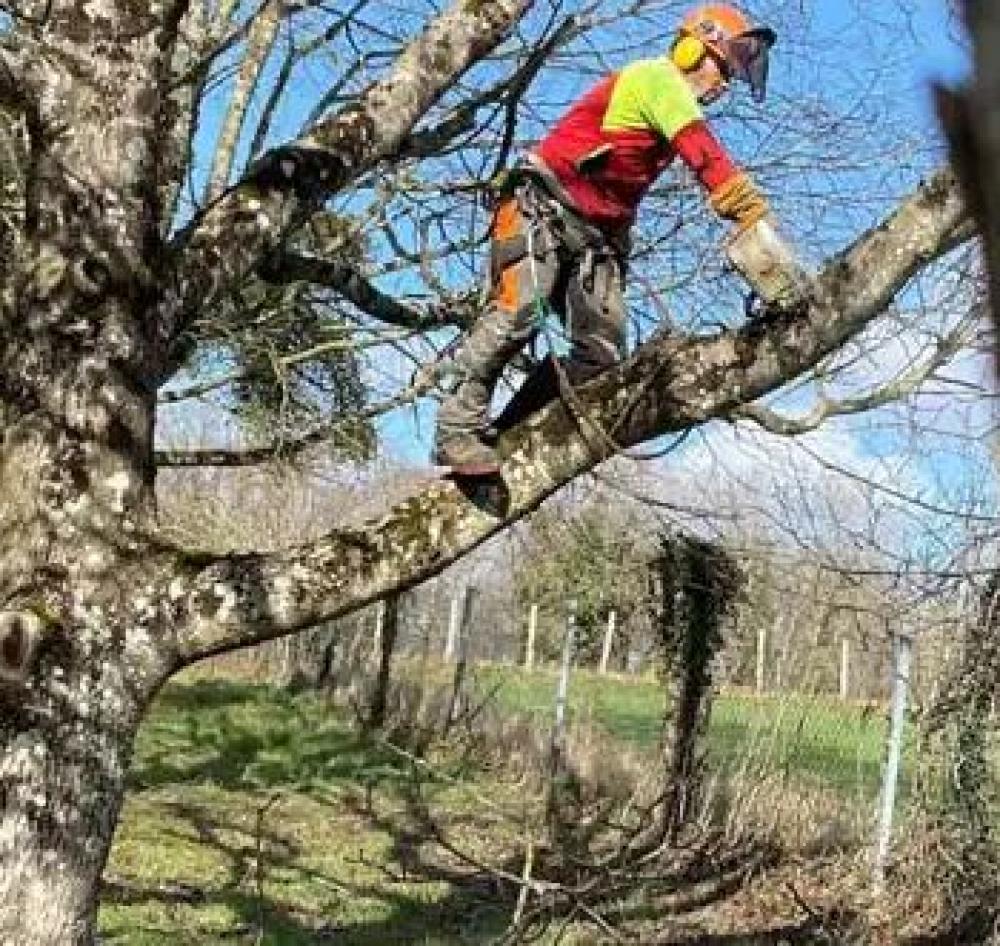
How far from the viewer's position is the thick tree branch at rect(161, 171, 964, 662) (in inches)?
157

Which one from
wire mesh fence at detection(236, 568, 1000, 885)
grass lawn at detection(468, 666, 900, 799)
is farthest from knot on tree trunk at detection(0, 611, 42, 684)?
grass lawn at detection(468, 666, 900, 799)

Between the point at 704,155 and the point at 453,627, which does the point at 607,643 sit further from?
the point at 704,155

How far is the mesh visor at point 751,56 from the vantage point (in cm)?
448

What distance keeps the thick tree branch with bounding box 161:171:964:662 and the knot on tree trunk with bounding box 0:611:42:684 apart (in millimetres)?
332

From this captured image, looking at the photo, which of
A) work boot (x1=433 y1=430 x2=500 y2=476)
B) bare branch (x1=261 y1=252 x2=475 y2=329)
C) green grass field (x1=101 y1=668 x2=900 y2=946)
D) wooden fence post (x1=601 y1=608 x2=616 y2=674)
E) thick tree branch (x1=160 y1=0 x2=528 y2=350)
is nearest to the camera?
work boot (x1=433 y1=430 x2=500 y2=476)

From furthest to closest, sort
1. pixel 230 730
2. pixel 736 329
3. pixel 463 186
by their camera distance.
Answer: pixel 230 730
pixel 463 186
pixel 736 329

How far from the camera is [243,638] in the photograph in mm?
4234

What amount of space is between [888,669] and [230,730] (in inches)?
355

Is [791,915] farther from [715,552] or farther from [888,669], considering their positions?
[715,552]

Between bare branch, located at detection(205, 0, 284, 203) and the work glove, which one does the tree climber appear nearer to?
the work glove

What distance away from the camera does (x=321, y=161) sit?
16.3 feet

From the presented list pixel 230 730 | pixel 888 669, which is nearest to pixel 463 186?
pixel 888 669

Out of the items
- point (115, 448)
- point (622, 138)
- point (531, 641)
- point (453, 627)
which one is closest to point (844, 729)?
point (622, 138)

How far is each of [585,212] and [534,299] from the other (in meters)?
0.33
